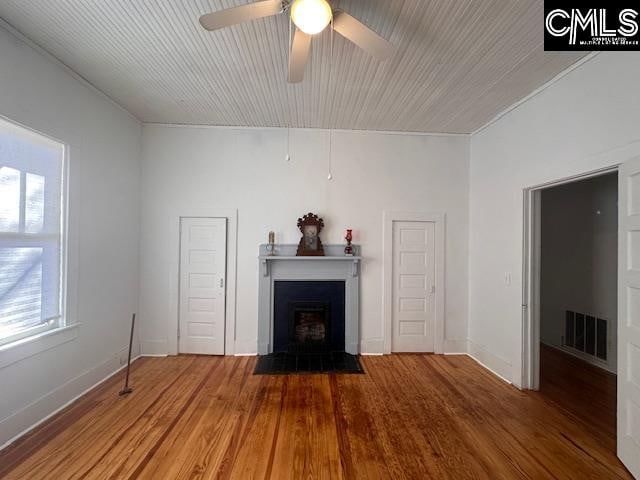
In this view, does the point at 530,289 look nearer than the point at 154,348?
Yes

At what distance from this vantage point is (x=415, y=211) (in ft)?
11.7

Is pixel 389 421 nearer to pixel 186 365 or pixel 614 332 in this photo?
pixel 186 365

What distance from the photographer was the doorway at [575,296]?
2.67 meters

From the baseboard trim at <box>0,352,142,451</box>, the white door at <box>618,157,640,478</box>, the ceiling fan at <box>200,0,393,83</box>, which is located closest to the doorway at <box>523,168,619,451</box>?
the white door at <box>618,157,640,478</box>

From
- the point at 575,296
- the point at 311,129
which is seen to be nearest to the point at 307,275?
the point at 311,129

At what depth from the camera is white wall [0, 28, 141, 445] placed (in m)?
1.96

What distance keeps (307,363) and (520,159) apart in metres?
3.25

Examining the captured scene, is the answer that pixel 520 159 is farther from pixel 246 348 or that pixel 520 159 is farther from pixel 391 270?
pixel 246 348

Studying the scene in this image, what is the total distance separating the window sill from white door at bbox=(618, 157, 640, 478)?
4.16 meters

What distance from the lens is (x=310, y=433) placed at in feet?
6.66

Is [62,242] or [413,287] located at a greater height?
[62,242]

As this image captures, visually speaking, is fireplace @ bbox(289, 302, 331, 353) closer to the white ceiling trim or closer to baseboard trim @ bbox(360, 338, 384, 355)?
baseboard trim @ bbox(360, 338, 384, 355)

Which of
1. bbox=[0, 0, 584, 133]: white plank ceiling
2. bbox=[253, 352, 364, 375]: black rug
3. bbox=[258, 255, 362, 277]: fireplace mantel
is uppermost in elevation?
bbox=[0, 0, 584, 133]: white plank ceiling

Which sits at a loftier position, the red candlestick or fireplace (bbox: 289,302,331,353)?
the red candlestick
